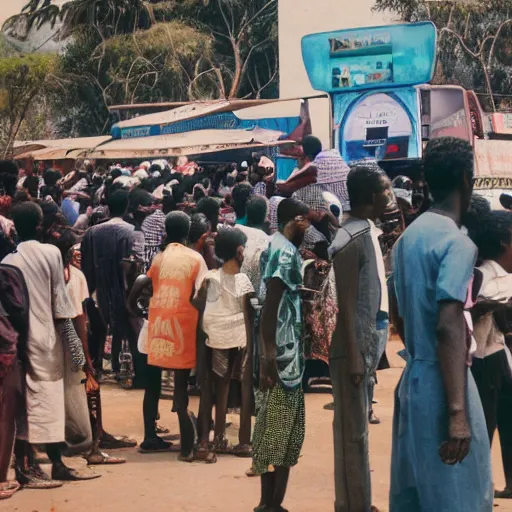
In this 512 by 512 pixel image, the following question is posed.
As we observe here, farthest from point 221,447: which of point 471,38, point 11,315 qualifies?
point 471,38

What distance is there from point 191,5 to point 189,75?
4.69m

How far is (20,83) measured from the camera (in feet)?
155

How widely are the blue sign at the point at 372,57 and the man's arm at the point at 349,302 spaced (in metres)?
10.3

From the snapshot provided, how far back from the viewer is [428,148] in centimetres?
465

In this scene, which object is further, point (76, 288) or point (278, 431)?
point (76, 288)

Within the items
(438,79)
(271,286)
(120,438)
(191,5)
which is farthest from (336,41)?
(191,5)

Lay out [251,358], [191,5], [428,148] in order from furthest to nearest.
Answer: [191,5]
[251,358]
[428,148]

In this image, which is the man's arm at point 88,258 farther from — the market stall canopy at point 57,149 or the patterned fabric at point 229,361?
the market stall canopy at point 57,149

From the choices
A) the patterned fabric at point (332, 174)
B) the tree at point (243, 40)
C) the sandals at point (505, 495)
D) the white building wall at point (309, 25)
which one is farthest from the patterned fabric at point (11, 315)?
the white building wall at point (309, 25)

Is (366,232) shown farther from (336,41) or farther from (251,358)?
(336,41)

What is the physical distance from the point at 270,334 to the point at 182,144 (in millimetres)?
11938

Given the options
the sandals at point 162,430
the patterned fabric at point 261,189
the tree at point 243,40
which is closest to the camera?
the sandals at point 162,430

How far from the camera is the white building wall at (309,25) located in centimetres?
4950

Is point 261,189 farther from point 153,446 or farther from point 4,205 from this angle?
point 153,446
